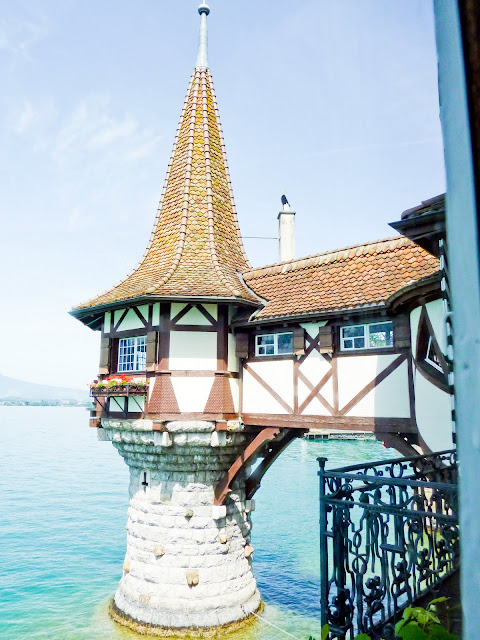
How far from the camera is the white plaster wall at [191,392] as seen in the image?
10352 millimetres

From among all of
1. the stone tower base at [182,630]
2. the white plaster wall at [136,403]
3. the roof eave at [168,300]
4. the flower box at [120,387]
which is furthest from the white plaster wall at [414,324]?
the stone tower base at [182,630]

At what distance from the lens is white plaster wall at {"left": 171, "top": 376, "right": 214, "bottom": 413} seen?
34.0 feet

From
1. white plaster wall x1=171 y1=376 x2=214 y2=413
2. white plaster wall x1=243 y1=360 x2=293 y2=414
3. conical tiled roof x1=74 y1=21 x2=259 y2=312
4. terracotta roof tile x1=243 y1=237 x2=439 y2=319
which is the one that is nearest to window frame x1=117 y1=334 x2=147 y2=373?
white plaster wall x1=171 y1=376 x2=214 y2=413

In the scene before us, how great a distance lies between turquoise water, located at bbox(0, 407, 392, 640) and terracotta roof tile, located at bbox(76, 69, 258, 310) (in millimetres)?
7197

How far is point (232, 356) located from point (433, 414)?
15.4 feet

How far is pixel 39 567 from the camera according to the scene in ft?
59.8

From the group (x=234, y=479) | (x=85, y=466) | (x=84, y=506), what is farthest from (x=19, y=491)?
(x=234, y=479)

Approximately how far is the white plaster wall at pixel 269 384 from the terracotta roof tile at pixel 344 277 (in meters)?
1.06

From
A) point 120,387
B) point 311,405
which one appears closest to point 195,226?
point 120,387

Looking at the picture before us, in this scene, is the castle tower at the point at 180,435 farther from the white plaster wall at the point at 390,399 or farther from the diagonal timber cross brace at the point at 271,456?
the white plaster wall at the point at 390,399

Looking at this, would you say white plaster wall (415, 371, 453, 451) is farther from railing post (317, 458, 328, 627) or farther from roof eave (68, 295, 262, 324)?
roof eave (68, 295, 262, 324)

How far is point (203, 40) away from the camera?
1504 centimetres

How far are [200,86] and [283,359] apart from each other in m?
8.49

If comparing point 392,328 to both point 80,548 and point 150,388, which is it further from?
point 80,548
